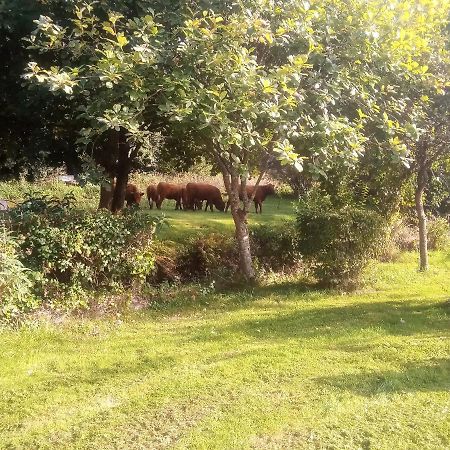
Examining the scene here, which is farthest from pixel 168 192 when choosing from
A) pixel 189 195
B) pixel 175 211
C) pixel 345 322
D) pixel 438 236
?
pixel 345 322

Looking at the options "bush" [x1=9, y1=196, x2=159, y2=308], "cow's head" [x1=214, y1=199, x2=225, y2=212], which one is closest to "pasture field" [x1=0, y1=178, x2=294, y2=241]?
"cow's head" [x1=214, y1=199, x2=225, y2=212]

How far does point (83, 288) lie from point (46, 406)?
10.4 feet

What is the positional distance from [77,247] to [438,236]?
13.0m

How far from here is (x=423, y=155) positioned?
39.7 ft

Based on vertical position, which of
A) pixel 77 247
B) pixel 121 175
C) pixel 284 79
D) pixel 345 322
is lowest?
pixel 345 322

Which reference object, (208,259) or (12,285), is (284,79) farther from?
(208,259)

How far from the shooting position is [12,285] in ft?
21.6

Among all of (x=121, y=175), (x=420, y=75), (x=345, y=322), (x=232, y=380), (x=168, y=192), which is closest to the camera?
(x=232, y=380)

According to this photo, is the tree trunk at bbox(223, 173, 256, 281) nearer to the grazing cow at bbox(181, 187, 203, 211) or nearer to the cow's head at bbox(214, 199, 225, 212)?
the cow's head at bbox(214, 199, 225, 212)

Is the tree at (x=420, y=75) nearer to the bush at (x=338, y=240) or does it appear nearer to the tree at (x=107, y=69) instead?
the bush at (x=338, y=240)

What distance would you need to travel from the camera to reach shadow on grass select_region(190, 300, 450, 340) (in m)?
7.46

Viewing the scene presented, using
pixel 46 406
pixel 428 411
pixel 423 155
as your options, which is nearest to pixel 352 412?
pixel 428 411

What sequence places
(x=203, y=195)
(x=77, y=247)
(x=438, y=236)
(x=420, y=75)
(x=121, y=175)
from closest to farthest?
(x=77, y=247), (x=420, y=75), (x=121, y=175), (x=438, y=236), (x=203, y=195)

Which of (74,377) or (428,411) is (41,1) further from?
(428,411)
